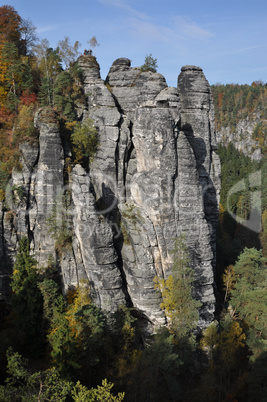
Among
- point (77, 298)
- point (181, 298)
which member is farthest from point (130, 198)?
point (77, 298)

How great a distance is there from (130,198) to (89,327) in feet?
36.2

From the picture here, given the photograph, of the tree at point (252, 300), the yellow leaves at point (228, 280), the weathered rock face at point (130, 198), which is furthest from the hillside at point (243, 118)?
the weathered rock face at point (130, 198)

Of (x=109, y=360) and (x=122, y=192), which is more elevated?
(x=122, y=192)

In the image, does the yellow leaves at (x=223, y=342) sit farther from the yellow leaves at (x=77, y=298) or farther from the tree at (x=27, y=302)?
the tree at (x=27, y=302)

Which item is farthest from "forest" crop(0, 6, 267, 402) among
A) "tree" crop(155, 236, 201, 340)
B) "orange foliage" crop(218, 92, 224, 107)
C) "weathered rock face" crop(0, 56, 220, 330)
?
"orange foliage" crop(218, 92, 224, 107)

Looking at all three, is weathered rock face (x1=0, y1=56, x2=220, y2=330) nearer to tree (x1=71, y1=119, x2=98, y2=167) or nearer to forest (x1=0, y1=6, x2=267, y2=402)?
tree (x1=71, y1=119, x2=98, y2=167)

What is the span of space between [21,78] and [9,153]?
9.00 metres

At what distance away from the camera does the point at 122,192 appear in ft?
95.0

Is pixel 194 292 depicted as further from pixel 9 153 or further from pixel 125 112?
pixel 9 153

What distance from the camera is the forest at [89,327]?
62.6 feet

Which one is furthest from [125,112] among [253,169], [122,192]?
[253,169]

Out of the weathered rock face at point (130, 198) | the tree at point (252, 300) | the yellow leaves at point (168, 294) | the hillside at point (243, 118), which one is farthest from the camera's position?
the hillside at point (243, 118)

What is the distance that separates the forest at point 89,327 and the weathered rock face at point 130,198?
4.55 ft

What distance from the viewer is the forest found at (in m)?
19.1
